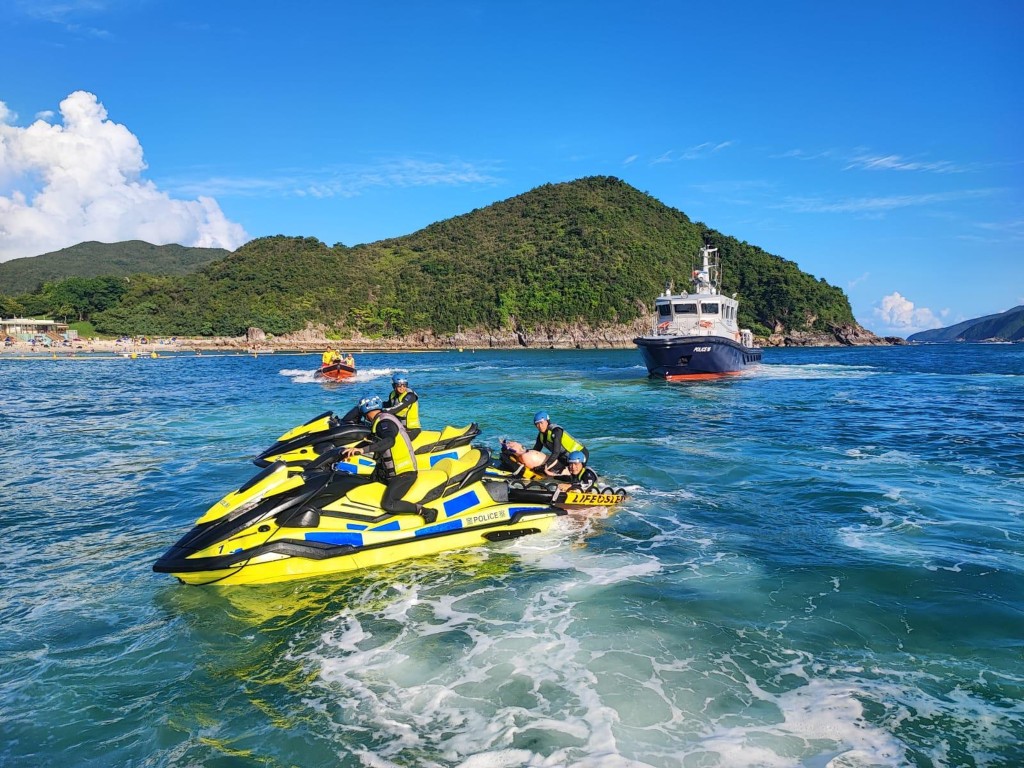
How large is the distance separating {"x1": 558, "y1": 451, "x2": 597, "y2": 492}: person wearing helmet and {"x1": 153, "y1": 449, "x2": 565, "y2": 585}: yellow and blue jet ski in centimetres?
154

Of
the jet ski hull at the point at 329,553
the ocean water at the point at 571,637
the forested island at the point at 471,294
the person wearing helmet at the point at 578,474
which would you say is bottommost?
the ocean water at the point at 571,637

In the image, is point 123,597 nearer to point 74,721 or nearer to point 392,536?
point 74,721

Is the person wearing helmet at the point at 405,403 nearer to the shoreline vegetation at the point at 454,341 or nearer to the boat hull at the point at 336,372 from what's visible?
the boat hull at the point at 336,372

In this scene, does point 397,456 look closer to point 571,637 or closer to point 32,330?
point 571,637

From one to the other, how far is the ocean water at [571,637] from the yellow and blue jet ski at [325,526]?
269mm

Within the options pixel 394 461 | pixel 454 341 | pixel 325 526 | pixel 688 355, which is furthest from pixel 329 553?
pixel 454 341

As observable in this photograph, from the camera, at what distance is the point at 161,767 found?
4.17m

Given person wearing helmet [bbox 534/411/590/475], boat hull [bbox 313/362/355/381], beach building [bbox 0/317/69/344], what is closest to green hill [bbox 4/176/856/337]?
beach building [bbox 0/317/69/344]

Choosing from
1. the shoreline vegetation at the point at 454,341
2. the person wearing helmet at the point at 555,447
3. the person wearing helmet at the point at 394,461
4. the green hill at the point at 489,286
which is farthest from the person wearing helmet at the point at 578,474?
the green hill at the point at 489,286

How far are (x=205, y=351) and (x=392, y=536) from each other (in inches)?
4138

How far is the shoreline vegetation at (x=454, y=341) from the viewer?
106000 millimetres

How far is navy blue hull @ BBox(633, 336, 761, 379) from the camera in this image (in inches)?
1359

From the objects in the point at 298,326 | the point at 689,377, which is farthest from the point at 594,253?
the point at 689,377

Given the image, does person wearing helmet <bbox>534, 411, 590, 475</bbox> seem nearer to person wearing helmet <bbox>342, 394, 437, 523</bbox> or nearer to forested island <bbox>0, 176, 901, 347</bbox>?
person wearing helmet <bbox>342, 394, 437, 523</bbox>
